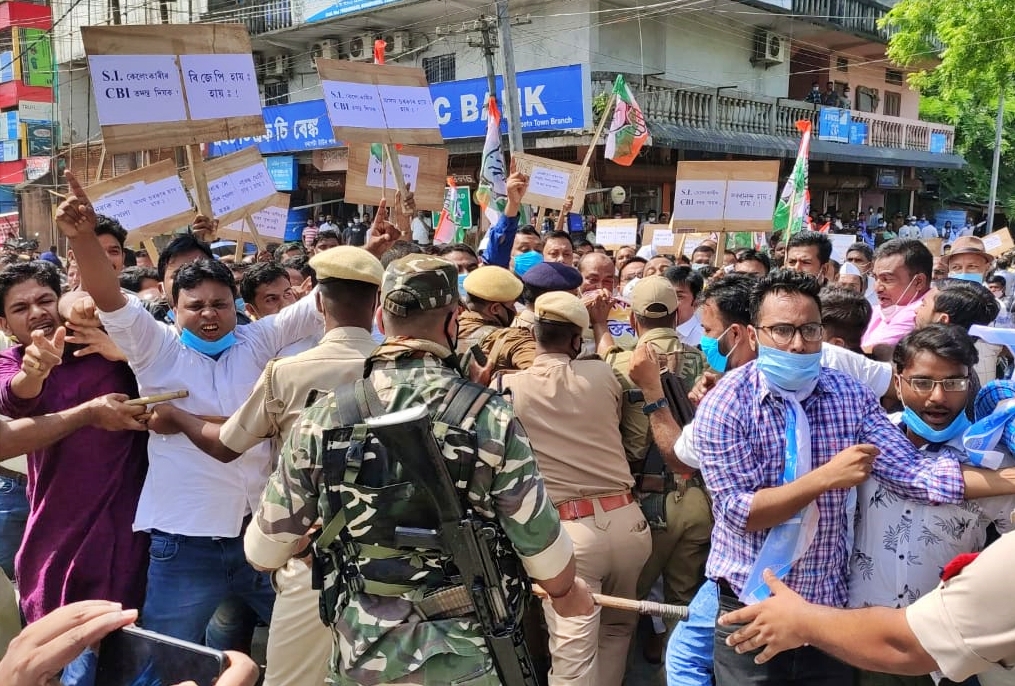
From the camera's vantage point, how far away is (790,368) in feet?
7.68

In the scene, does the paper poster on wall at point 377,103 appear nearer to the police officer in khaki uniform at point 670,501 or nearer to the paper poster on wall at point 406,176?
the paper poster on wall at point 406,176

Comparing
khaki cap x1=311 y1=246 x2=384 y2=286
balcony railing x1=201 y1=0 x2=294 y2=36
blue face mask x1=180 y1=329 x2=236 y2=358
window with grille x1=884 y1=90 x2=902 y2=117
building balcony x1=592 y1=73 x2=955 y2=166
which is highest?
balcony railing x1=201 y1=0 x2=294 y2=36

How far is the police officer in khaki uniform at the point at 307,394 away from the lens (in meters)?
2.58

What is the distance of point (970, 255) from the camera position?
5754 mm

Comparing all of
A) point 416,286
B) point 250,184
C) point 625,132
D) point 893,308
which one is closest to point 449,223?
point 625,132

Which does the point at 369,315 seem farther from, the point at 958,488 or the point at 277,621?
the point at 958,488

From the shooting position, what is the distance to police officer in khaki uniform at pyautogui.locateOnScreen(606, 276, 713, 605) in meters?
3.60

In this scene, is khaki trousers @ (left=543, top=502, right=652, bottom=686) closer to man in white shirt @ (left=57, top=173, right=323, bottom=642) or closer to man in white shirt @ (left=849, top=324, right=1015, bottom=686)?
man in white shirt @ (left=849, top=324, right=1015, bottom=686)

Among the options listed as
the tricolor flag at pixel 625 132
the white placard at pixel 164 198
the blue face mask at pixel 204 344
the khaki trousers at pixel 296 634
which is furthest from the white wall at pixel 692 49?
the khaki trousers at pixel 296 634

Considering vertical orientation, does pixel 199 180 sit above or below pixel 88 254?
above

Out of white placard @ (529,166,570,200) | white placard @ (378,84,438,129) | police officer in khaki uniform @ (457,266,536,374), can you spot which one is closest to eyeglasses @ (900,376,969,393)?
police officer in khaki uniform @ (457,266,536,374)

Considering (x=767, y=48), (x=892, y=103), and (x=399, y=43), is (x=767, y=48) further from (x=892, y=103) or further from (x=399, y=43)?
(x=399, y=43)

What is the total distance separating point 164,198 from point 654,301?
371 centimetres

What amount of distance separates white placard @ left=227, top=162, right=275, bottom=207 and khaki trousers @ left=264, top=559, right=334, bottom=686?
4390mm
